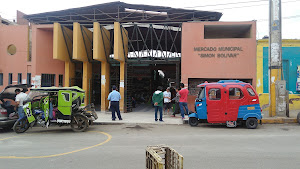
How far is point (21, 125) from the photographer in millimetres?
8547

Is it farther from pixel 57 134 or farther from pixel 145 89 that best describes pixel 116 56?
pixel 145 89

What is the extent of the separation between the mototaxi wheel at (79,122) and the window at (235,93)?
598 centimetres

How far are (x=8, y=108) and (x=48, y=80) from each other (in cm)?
653

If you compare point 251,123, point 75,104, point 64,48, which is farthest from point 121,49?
point 251,123

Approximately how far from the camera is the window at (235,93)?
920 cm

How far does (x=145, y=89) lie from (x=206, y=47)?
10422 mm

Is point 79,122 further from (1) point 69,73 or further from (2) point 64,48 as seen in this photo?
(2) point 64,48

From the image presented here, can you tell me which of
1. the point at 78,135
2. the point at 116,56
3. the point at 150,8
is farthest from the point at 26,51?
the point at 78,135

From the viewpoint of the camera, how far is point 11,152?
6.01 m

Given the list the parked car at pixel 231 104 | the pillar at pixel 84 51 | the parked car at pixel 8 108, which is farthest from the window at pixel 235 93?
the pillar at pixel 84 51

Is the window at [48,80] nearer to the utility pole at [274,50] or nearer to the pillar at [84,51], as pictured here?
the pillar at [84,51]

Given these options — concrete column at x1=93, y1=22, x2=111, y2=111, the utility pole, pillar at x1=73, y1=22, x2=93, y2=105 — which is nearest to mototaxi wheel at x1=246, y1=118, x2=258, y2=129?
the utility pole

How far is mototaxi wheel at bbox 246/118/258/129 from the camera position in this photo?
361 inches

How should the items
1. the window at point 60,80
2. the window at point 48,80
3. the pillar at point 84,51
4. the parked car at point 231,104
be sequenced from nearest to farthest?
the parked car at point 231,104
the pillar at point 84,51
the window at point 48,80
the window at point 60,80
